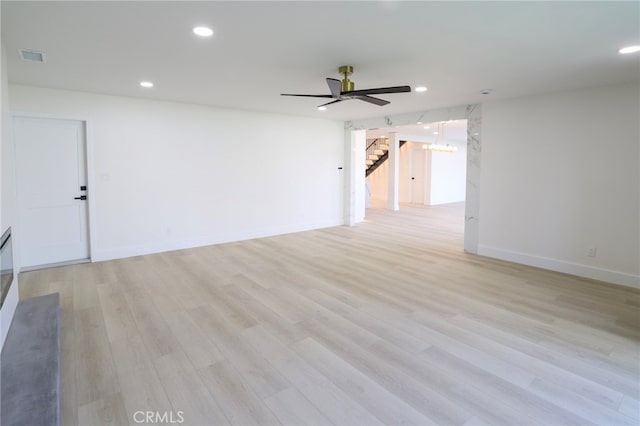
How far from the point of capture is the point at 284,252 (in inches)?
229

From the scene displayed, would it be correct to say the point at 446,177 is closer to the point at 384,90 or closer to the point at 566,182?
the point at 566,182

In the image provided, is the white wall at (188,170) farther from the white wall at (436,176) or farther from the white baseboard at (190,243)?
the white wall at (436,176)

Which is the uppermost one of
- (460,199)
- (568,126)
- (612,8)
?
(612,8)

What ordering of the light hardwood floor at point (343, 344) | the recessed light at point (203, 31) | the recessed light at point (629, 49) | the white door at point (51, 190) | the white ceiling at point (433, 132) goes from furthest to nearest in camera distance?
the white ceiling at point (433, 132) < the white door at point (51, 190) < the recessed light at point (629, 49) < the recessed light at point (203, 31) < the light hardwood floor at point (343, 344)

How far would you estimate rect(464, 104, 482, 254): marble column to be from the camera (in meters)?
5.72

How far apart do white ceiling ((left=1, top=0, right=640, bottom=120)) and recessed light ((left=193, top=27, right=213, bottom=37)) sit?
0.05 m

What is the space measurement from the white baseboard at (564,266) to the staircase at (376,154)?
9649 mm

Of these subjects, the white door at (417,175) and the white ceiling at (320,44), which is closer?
the white ceiling at (320,44)

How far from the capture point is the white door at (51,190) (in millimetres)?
4742

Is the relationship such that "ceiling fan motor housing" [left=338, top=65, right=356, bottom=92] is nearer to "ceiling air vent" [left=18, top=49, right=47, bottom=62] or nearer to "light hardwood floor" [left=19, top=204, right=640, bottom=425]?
"light hardwood floor" [left=19, top=204, right=640, bottom=425]

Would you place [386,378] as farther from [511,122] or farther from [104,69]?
[511,122]

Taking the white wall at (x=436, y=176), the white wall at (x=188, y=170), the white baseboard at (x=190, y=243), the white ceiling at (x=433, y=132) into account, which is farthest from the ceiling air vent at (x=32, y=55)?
the white wall at (x=436, y=176)

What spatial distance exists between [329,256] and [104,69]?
390 cm

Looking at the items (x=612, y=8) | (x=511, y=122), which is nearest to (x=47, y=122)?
(x=612, y=8)
